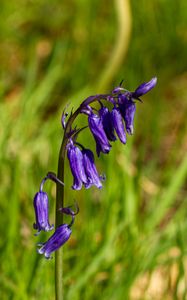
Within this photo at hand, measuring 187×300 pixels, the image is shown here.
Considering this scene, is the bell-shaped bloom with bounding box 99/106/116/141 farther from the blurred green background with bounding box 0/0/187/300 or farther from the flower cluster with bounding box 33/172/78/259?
the blurred green background with bounding box 0/0/187/300

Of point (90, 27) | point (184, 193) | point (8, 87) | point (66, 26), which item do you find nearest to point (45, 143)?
point (184, 193)

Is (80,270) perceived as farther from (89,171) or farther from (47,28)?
(47,28)

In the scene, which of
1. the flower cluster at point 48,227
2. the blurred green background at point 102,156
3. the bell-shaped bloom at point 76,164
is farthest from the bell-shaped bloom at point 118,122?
the blurred green background at point 102,156

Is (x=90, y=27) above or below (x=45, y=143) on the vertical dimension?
A: above

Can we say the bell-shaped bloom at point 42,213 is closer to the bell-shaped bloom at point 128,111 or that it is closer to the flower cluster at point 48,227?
the flower cluster at point 48,227

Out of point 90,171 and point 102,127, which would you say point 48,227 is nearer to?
point 90,171

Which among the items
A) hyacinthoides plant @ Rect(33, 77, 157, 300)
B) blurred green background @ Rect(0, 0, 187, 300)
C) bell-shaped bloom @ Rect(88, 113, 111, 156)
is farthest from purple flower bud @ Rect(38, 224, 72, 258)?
blurred green background @ Rect(0, 0, 187, 300)

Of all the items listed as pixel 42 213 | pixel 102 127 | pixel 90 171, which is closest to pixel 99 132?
pixel 102 127
